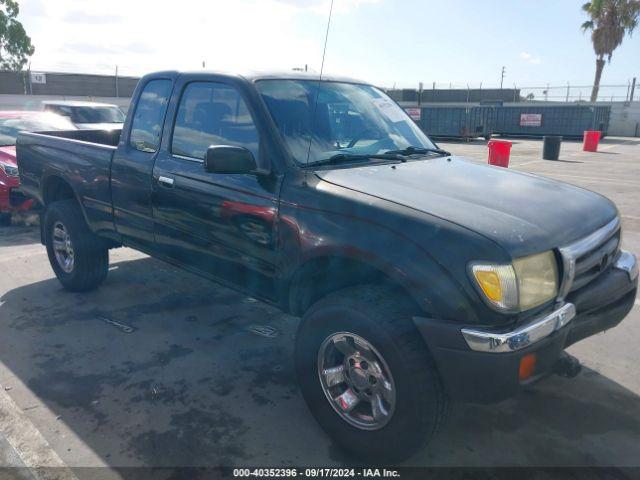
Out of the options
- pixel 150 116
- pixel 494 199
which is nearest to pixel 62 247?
pixel 150 116

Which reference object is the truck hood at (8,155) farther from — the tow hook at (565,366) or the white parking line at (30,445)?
the tow hook at (565,366)

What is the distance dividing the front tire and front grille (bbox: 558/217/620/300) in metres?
0.74

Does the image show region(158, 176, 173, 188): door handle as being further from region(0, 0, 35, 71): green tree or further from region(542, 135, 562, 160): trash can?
region(0, 0, 35, 71): green tree

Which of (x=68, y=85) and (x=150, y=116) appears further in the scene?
(x=68, y=85)

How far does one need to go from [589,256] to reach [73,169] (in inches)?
160

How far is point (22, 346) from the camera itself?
13.1 feet

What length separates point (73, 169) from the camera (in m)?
4.70

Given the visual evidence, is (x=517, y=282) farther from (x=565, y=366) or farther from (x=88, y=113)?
(x=88, y=113)

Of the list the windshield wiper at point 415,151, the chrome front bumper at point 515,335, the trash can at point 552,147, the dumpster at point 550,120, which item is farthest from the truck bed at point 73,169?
the dumpster at point 550,120

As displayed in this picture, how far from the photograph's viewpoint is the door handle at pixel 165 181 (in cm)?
371

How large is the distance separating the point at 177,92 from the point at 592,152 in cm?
2121

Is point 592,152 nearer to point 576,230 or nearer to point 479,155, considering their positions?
point 479,155

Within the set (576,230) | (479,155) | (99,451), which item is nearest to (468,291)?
(576,230)

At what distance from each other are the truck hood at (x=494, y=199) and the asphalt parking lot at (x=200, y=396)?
45.1 inches
